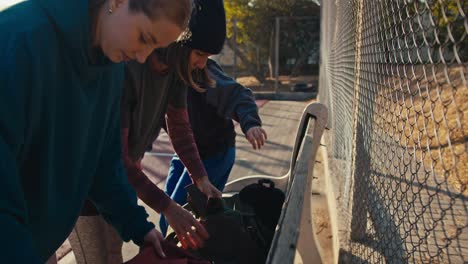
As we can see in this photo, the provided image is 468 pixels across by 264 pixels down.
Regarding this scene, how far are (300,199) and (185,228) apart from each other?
1.51 feet

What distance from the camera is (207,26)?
82.9 inches

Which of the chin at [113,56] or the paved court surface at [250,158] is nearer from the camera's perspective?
the chin at [113,56]

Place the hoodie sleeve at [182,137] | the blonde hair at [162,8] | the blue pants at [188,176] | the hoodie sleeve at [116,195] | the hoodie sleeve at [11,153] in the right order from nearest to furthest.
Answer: the hoodie sleeve at [11,153] < the blonde hair at [162,8] < the hoodie sleeve at [116,195] < the hoodie sleeve at [182,137] < the blue pants at [188,176]

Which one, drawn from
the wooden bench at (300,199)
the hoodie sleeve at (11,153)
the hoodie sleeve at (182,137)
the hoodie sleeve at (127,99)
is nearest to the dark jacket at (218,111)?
the wooden bench at (300,199)

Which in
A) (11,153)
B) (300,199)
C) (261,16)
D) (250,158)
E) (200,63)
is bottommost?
(250,158)

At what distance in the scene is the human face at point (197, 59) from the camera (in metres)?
2.11

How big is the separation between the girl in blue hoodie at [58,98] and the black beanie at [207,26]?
482 millimetres

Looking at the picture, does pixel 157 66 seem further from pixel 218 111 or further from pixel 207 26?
pixel 218 111

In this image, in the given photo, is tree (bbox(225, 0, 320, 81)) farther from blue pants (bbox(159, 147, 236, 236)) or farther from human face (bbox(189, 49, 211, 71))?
human face (bbox(189, 49, 211, 71))

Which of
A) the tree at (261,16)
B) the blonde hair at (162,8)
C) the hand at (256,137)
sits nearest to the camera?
the blonde hair at (162,8)

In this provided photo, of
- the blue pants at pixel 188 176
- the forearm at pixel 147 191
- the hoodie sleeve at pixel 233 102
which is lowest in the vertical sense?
the blue pants at pixel 188 176

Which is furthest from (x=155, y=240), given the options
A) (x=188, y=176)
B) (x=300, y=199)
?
(x=188, y=176)

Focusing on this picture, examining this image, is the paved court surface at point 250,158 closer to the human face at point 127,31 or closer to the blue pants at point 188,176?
the blue pants at point 188,176

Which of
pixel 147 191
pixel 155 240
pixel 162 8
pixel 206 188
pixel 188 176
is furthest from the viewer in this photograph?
pixel 188 176
